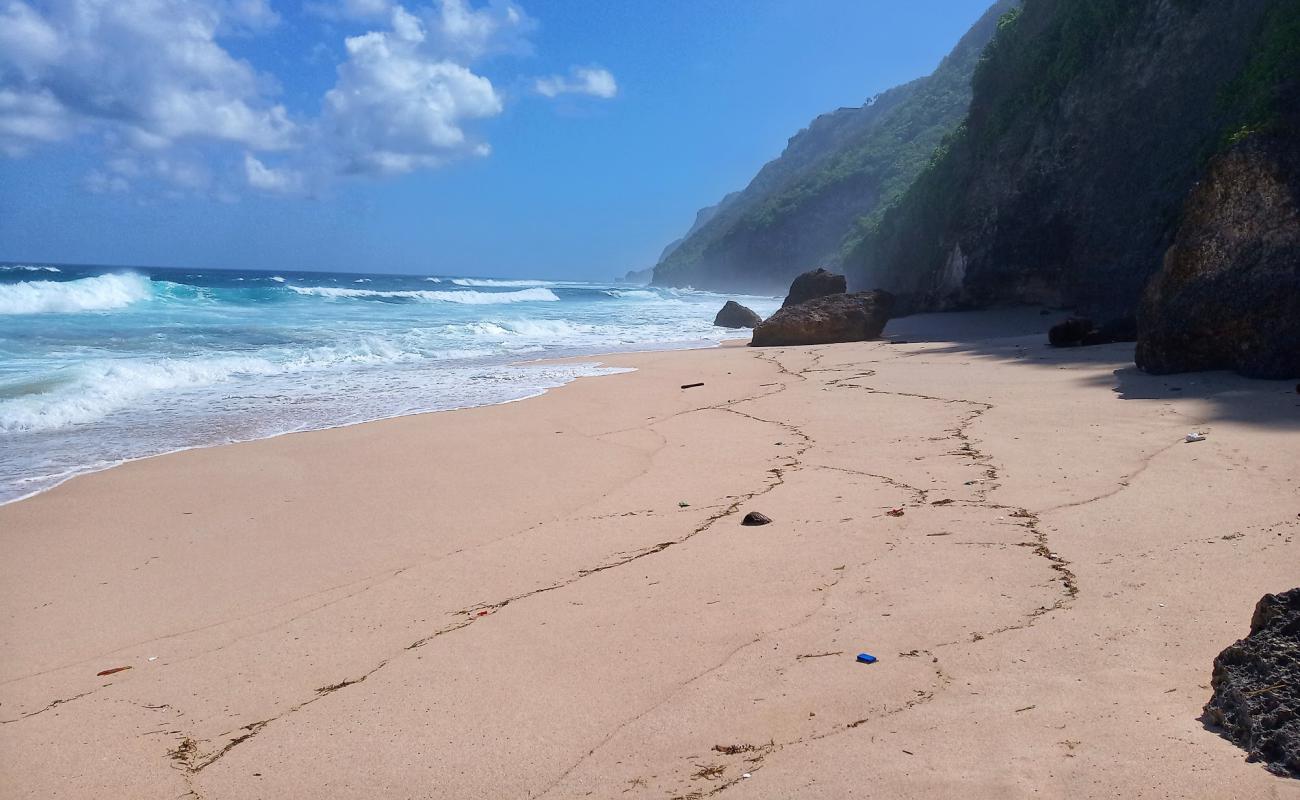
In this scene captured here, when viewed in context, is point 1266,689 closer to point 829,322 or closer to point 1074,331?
point 1074,331

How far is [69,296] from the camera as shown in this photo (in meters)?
26.2

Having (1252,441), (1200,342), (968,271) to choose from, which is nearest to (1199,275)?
(1200,342)

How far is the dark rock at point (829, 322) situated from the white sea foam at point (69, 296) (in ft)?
70.4

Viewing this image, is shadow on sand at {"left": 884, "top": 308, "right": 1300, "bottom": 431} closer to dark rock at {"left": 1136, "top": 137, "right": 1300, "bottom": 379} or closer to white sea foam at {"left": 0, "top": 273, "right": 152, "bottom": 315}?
dark rock at {"left": 1136, "top": 137, "right": 1300, "bottom": 379}

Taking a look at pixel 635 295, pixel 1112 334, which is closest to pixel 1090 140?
pixel 1112 334

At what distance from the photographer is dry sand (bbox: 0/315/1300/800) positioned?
2256 mm

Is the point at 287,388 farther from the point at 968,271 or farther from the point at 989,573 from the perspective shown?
the point at 968,271

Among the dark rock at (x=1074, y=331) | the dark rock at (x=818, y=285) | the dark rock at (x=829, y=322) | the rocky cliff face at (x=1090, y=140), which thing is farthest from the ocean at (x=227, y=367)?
the rocky cliff face at (x=1090, y=140)

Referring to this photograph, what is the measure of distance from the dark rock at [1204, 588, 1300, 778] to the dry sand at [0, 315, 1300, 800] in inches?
3.0

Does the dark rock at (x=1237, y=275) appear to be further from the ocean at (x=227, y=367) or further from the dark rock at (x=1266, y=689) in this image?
the ocean at (x=227, y=367)

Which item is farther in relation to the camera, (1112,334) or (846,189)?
(846,189)

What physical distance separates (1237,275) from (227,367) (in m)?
12.5

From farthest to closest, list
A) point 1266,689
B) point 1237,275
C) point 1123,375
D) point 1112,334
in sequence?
point 1112,334 < point 1123,375 < point 1237,275 < point 1266,689

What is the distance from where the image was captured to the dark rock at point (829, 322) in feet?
52.1
